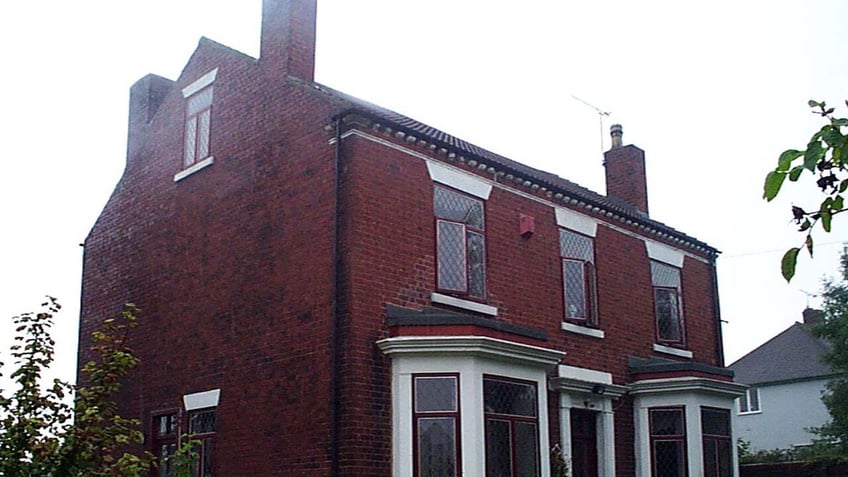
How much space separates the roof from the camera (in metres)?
15.6

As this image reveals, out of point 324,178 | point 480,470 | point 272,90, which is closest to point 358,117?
point 324,178

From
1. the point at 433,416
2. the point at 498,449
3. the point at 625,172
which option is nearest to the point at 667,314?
the point at 625,172

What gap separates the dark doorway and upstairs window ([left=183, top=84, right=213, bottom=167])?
8110 millimetres

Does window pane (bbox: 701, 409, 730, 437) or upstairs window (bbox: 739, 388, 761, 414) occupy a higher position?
upstairs window (bbox: 739, 388, 761, 414)

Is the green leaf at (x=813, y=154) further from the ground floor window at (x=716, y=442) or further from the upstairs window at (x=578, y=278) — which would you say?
the ground floor window at (x=716, y=442)

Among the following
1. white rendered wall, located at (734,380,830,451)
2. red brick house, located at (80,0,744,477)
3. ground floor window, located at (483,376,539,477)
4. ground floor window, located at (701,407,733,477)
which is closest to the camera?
red brick house, located at (80,0,744,477)

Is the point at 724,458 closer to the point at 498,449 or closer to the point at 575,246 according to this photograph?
the point at 575,246

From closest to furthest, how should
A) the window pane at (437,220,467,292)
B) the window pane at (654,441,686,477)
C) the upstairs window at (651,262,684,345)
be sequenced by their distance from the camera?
1. the window pane at (437,220,467,292)
2. the window pane at (654,441,686,477)
3. the upstairs window at (651,262,684,345)

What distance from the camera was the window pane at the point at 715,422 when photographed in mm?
19656

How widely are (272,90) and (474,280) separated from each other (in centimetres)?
456

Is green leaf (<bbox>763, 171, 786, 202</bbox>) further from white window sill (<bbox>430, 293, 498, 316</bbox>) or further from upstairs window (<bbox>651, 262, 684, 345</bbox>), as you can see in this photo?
upstairs window (<bbox>651, 262, 684, 345</bbox>)

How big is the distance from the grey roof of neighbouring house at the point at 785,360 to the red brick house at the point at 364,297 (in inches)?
782

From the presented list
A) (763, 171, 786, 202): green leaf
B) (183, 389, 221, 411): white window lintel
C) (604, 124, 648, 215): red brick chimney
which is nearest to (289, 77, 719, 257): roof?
(604, 124, 648, 215): red brick chimney

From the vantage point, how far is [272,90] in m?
17.0
